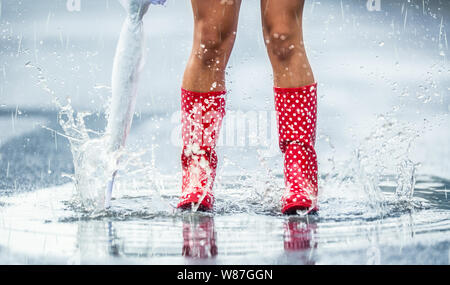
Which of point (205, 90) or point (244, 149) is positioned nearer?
point (205, 90)

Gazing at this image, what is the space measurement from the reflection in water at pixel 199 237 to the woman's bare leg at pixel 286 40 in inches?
12.3

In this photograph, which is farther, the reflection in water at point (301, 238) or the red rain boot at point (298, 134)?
the red rain boot at point (298, 134)

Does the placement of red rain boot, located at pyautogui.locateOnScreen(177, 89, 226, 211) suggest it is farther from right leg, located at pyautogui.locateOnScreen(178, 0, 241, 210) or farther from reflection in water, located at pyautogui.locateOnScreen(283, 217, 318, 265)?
reflection in water, located at pyautogui.locateOnScreen(283, 217, 318, 265)

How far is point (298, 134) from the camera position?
1312 millimetres

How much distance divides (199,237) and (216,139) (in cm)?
38

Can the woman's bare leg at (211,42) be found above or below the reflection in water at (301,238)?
above

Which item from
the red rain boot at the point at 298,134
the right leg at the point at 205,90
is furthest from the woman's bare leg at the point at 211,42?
the red rain boot at the point at 298,134

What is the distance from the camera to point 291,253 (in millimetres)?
912

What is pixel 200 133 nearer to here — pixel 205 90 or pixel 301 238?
pixel 205 90

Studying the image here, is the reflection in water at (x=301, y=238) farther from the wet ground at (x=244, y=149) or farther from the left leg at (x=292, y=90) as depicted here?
the left leg at (x=292, y=90)

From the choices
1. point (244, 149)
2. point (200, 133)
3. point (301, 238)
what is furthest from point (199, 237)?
point (244, 149)

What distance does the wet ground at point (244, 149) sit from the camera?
0.96m

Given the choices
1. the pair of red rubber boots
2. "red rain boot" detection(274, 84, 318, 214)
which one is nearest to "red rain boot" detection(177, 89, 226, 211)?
the pair of red rubber boots
